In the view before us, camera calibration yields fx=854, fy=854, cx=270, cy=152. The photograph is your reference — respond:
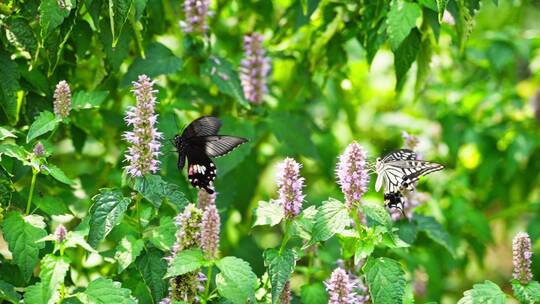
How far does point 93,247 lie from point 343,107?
250cm

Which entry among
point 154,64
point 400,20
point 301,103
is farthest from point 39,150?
point 301,103

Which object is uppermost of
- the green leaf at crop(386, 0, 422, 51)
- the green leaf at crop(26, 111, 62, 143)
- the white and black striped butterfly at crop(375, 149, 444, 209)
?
the green leaf at crop(386, 0, 422, 51)

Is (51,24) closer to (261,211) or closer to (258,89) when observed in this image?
(261,211)

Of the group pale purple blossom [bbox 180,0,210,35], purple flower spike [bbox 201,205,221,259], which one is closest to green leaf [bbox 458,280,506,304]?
purple flower spike [bbox 201,205,221,259]

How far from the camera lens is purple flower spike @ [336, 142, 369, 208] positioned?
243cm

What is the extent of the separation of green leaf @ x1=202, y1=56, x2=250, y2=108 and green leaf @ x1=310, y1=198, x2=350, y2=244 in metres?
0.99

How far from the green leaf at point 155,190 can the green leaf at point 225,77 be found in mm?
900

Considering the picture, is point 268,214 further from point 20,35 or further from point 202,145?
point 20,35

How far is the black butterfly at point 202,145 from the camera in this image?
284 cm

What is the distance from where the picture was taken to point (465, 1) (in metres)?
3.05

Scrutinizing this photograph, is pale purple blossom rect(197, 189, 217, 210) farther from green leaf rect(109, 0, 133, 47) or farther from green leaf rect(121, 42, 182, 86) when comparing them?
green leaf rect(121, 42, 182, 86)

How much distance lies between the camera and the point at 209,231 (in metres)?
2.46

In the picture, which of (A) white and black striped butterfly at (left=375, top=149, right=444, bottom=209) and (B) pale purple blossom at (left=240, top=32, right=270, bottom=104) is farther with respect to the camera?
(B) pale purple blossom at (left=240, top=32, right=270, bottom=104)

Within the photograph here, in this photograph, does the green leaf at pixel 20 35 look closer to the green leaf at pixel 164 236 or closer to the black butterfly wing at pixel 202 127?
the black butterfly wing at pixel 202 127
